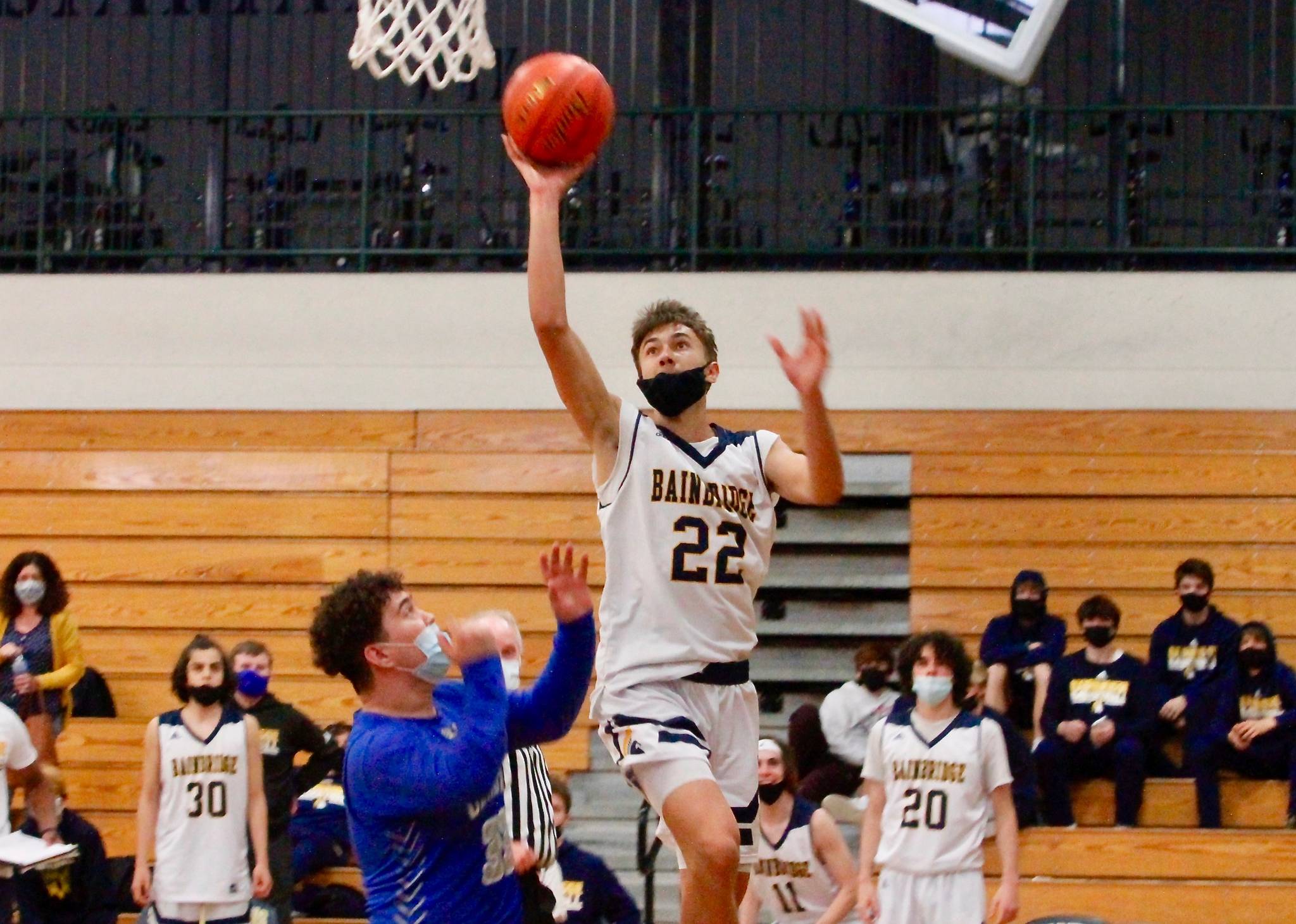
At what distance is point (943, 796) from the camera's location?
650 centimetres

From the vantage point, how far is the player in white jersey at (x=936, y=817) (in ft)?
21.3

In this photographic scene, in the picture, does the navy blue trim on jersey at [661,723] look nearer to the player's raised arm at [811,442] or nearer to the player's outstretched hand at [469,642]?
the player's raised arm at [811,442]

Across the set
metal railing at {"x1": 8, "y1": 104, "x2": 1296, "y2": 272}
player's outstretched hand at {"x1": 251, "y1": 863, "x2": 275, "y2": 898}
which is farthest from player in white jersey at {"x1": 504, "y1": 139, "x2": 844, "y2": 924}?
metal railing at {"x1": 8, "y1": 104, "x2": 1296, "y2": 272}

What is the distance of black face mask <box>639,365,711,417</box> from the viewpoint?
173 inches

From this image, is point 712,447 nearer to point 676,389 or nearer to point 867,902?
point 676,389

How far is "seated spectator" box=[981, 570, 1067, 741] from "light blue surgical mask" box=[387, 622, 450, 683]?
5520 mm

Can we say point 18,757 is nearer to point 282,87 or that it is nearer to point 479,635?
point 479,635

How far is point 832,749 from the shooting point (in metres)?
8.22

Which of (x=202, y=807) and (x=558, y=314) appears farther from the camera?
(x=202, y=807)

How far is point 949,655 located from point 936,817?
618 millimetres

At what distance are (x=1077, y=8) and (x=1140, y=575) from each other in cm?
349

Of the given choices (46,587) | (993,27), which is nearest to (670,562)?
(993,27)

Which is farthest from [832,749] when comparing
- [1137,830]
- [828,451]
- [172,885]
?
[828,451]

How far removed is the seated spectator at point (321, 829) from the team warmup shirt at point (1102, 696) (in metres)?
3.35
